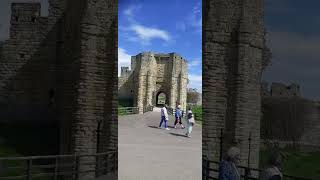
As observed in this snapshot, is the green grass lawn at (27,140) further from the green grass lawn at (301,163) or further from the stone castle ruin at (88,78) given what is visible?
the green grass lawn at (301,163)

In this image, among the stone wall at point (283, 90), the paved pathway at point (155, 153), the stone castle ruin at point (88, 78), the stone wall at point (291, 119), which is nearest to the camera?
the stone castle ruin at point (88, 78)

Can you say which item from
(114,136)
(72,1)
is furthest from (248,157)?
(72,1)

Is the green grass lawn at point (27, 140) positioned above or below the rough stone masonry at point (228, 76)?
below

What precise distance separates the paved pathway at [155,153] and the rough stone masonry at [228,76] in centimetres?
103

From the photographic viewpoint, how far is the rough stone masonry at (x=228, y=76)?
1134 centimetres

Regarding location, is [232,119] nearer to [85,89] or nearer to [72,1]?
[85,89]

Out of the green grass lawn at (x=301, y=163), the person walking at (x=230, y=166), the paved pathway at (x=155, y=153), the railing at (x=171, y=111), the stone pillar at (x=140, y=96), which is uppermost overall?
the stone pillar at (x=140, y=96)

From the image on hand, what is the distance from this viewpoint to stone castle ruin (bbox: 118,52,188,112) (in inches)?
605

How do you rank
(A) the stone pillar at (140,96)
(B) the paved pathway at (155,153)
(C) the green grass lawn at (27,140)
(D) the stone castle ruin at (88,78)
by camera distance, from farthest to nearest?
1. (A) the stone pillar at (140,96)
2. (C) the green grass lawn at (27,140)
3. (B) the paved pathway at (155,153)
4. (D) the stone castle ruin at (88,78)

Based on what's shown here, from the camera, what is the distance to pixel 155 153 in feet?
47.4

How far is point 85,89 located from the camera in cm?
1177

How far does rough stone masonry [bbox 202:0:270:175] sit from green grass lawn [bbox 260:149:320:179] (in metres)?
2.02

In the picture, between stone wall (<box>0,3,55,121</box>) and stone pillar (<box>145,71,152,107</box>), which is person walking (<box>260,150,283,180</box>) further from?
stone pillar (<box>145,71,152,107</box>)

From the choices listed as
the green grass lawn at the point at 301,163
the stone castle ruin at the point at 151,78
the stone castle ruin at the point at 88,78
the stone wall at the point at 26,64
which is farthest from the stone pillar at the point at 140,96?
the stone castle ruin at the point at 88,78
